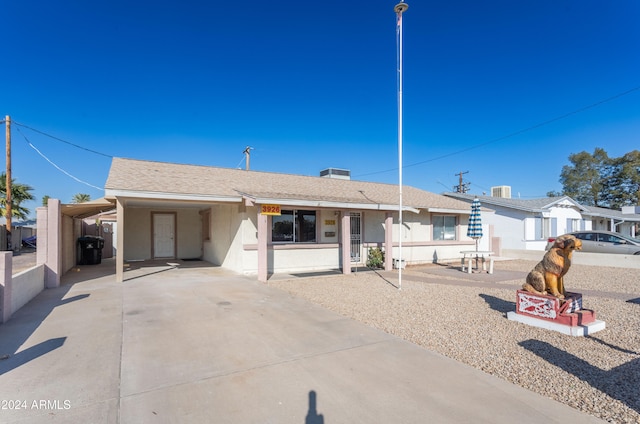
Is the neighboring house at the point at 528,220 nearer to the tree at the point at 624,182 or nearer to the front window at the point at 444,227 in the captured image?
the front window at the point at 444,227

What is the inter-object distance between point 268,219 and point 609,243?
17021 mm

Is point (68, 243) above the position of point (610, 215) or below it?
below

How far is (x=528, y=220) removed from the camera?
20.4 m

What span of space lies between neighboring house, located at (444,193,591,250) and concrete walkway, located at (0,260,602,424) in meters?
17.3

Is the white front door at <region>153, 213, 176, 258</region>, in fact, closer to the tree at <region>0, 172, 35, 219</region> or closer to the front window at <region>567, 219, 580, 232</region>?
the tree at <region>0, 172, 35, 219</region>

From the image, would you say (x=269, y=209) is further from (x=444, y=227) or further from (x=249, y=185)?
(x=444, y=227)

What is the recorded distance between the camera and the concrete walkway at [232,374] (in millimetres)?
3146

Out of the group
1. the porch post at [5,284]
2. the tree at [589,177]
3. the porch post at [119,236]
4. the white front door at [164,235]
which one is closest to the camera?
the porch post at [5,284]

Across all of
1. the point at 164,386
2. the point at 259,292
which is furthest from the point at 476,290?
the point at 164,386

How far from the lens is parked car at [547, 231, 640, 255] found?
15.9 metres

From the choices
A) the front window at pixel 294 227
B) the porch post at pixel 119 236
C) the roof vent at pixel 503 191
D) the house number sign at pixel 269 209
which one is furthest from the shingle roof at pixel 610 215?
the porch post at pixel 119 236

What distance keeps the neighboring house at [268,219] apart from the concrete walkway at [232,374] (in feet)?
14.2

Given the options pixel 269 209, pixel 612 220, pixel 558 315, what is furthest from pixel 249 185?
pixel 612 220

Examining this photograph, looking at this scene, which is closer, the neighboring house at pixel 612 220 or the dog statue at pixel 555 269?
the dog statue at pixel 555 269
